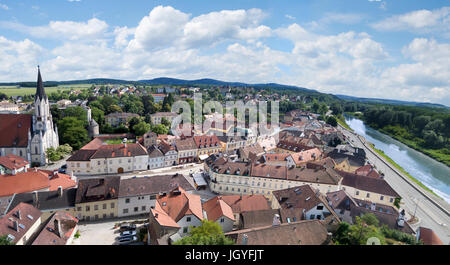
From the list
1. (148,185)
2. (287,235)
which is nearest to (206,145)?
(148,185)

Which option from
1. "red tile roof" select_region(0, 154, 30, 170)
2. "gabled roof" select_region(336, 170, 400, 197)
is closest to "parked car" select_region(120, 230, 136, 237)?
"red tile roof" select_region(0, 154, 30, 170)

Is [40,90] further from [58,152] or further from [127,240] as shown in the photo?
[127,240]

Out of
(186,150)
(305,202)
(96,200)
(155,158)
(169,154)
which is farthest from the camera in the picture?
(186,150)

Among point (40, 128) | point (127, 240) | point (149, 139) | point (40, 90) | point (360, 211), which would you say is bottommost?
point (127, 240)

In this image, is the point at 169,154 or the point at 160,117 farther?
the point at 160,117

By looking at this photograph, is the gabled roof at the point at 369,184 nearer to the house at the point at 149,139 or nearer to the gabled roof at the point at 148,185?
the gabled roof at the point at 148,185
